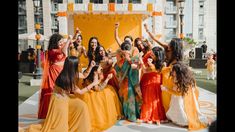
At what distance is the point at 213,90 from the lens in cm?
650

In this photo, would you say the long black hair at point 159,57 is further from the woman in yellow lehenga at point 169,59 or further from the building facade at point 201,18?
the building facade at point 201,18

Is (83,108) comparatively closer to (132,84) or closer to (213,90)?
(132,84)

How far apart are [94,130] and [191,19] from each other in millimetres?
3947

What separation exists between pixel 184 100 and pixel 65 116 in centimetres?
160

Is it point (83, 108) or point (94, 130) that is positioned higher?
point (83, 108)

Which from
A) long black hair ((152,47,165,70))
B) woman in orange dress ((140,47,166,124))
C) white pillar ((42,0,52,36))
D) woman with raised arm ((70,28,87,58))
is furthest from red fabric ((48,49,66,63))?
white pillar ((42,0,52,36))

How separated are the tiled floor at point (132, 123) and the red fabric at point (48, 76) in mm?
236

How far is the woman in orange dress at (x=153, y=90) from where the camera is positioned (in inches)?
159

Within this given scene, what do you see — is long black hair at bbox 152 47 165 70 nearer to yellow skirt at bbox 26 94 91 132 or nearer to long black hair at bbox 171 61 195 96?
long black hair at bbox 171 61 195 96

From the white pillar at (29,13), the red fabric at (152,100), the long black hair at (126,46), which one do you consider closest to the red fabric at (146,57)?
the red fabric at (152,100)

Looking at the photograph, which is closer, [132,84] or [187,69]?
[187,69]

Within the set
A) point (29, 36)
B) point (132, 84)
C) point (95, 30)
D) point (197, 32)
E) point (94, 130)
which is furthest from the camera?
point (29, 36)

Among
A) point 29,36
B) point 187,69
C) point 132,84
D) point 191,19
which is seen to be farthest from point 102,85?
point 29,36
